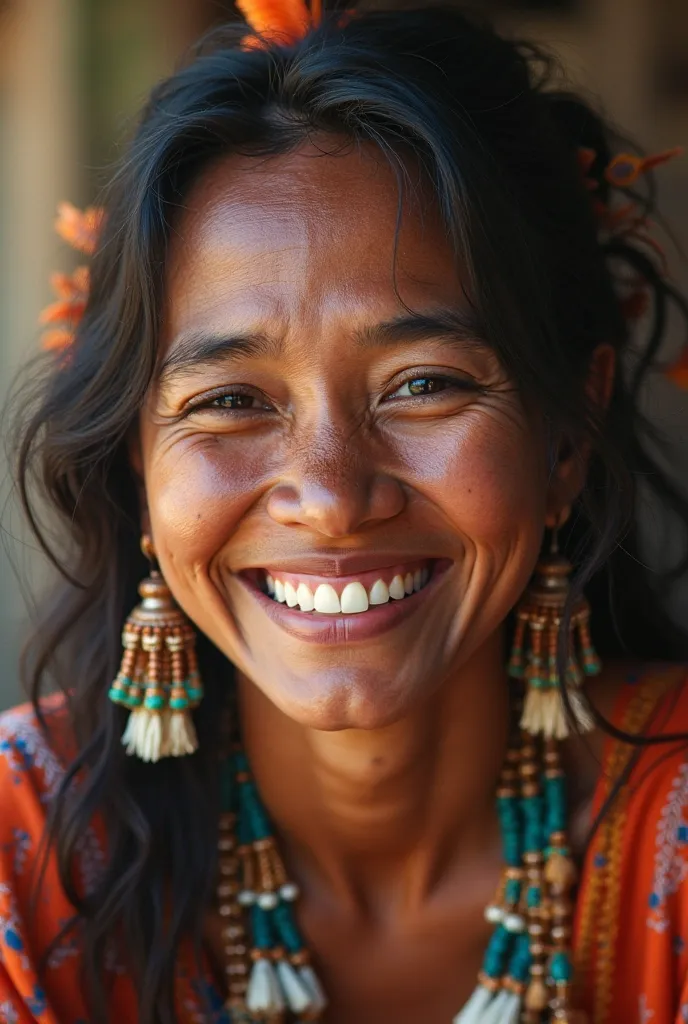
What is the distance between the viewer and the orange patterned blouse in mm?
1938

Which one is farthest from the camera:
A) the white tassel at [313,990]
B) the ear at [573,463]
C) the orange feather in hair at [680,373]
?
the orange feather in hair at [680,373]

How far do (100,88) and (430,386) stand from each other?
278 centimetres

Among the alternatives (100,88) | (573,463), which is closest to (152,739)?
(573,463)

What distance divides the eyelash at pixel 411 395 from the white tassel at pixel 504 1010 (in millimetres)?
1024

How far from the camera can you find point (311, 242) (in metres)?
1.72

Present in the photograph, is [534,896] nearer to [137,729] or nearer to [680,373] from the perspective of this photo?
[137,729]

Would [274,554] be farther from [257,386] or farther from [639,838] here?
[639,838]

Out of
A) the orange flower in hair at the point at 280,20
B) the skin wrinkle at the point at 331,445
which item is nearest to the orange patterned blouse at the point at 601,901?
the skin wrinkle at the point at 331,445

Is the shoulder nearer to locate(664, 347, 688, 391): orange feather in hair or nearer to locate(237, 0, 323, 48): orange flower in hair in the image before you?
locate(237, 0, 323, 48): orange flower in hair

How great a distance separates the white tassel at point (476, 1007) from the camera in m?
1.97

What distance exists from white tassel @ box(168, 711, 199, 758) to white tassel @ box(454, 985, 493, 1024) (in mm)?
633

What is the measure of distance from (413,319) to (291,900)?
1059mm

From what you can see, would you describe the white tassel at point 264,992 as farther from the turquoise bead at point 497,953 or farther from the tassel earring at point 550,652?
the tassel earring at point 550,652

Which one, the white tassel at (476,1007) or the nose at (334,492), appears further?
the white tassel at (476,1007)
